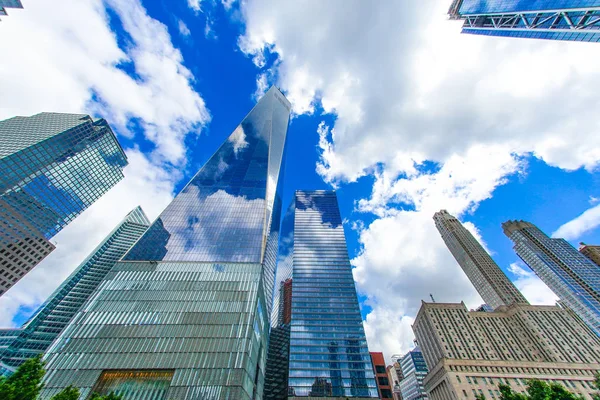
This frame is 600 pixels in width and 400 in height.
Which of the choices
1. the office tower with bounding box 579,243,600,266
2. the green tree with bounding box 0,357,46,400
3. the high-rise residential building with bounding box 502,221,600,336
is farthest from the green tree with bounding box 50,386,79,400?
the office tower with bounding box 579,243,600,266

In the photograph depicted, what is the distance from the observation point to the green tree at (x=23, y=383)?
21422mm

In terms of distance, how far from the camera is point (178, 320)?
5384cm

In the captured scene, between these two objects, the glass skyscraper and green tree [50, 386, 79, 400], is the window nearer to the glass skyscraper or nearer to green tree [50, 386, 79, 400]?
the glass skyscraper

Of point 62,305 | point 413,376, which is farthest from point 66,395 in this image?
point 413,376

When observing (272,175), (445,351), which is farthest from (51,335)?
(445,351)

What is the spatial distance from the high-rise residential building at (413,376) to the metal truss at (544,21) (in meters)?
151

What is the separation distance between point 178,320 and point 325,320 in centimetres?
6673

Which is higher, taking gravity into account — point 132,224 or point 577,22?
point 132,224

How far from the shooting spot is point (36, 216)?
10962cm

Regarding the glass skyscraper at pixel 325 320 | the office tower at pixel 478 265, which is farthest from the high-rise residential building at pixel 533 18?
the office tower at pixel 478 265

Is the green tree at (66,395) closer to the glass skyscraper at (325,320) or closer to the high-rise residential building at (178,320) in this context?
the high-rise residential building at (178,320)

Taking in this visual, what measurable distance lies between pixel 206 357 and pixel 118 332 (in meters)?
19.1

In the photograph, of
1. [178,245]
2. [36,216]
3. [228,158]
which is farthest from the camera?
[228,158]

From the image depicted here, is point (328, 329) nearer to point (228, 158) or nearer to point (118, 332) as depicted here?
point (118, 332)
